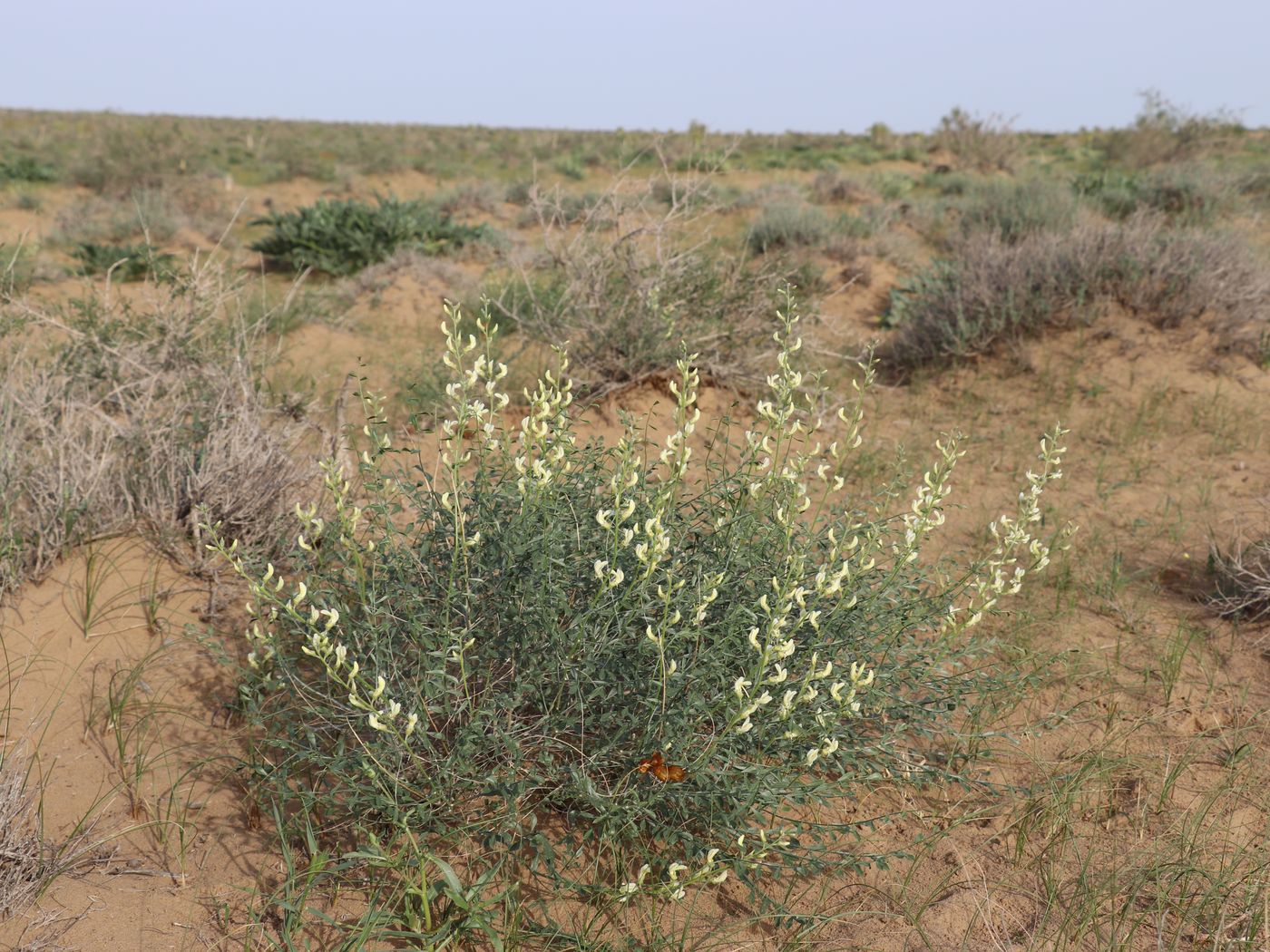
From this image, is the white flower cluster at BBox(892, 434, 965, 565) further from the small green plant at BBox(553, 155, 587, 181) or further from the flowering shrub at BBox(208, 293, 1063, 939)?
the small green plant at BBox(553, 155, 587, 181)

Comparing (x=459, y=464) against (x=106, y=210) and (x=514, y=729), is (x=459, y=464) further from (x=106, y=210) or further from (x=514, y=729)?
(x=106, y=210)

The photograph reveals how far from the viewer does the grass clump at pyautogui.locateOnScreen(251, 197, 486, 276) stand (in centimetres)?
848

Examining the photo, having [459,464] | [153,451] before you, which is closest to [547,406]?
[459,464]

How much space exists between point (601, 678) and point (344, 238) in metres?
7.45

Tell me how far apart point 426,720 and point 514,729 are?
0.22 m

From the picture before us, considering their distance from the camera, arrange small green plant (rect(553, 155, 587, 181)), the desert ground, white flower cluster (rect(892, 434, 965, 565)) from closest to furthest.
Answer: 1. the desert ground
2. white flower cluster (rect(892, 434, 965, 565))
3. small green plant (rect(553, 155, 587, 181))

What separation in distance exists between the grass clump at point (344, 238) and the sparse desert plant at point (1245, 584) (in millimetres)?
6856

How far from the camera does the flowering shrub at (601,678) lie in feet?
6.76

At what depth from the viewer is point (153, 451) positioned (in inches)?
132

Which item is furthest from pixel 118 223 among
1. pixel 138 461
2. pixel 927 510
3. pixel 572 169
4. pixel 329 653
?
pixel 927 510

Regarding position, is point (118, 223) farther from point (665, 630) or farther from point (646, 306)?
point (665, 630)

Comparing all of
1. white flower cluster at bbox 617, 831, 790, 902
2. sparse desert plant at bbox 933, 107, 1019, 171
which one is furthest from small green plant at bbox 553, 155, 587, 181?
white flower cluster at bbox 617, 831, 790, 902

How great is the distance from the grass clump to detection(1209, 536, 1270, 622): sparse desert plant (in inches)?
270

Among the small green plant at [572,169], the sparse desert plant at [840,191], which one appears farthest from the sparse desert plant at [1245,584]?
the small green plant at [572,169]
